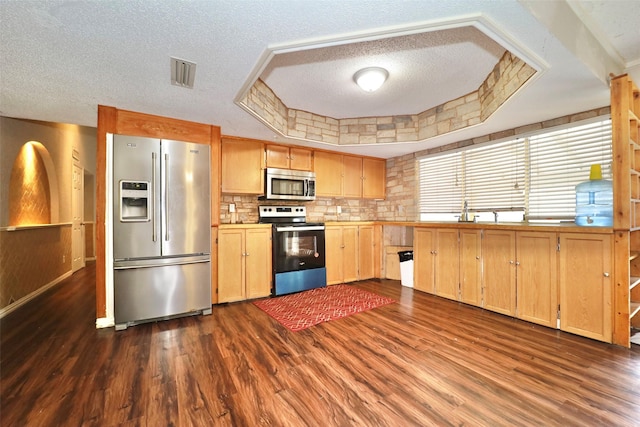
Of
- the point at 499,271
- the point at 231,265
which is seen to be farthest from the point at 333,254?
the point at 499,271

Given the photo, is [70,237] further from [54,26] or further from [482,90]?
[482,90]

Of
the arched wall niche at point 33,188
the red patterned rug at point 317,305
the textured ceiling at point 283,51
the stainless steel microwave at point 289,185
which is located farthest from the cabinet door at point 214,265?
the arched wall niche at point 33,188

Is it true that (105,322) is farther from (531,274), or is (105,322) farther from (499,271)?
(531,274)

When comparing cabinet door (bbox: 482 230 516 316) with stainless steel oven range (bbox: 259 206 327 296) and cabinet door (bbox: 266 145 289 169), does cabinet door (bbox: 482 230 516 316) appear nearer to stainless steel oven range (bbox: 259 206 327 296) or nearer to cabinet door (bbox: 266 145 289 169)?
stainless steel oven range (bbox: 259 206 327 296)

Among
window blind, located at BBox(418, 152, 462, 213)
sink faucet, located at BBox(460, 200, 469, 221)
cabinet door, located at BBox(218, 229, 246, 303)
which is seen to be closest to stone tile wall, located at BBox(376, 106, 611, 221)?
window blind, located at BBox(418, 152, 462, 213)

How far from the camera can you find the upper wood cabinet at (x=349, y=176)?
15.2 ft

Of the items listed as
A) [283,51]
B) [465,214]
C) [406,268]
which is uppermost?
[283,51]

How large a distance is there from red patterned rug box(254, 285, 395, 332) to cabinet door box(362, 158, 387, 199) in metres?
1.97

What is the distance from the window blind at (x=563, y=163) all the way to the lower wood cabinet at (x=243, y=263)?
11.6ft

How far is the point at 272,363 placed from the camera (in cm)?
Result: 209

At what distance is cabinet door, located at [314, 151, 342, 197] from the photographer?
459 cm

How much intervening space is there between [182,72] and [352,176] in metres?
3.33

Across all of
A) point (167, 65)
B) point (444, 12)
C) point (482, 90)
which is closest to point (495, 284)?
point (482, 90)

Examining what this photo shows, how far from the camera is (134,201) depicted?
2848 mm
